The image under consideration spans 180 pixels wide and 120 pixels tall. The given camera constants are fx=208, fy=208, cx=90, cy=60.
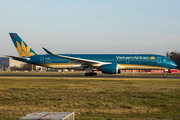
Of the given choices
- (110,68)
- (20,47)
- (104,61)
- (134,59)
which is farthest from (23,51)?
(134,59)

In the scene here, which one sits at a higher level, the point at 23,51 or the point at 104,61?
the point at 23,51

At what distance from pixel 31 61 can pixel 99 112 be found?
31.5 metres

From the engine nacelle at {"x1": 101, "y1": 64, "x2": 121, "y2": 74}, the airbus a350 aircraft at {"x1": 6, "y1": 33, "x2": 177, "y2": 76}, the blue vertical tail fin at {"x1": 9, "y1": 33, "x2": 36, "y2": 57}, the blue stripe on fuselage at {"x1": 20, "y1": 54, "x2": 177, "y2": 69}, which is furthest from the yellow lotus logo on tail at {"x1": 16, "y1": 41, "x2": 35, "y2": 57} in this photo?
the engine nacelle at {"x1": 101, "y1": 64, "x2": 121, "y2": 74}

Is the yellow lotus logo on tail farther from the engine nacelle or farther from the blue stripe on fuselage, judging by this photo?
the engine nacelle

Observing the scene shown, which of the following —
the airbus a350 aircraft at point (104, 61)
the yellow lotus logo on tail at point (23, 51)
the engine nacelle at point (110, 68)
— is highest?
the yellow lotus logo on tail at point (23, 51)

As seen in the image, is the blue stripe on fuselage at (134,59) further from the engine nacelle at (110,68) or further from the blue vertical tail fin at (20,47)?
the blue vertical tail fin at (20,47)

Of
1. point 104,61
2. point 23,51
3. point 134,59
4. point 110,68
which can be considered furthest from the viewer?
point 23,51

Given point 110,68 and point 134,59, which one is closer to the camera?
point 110,68

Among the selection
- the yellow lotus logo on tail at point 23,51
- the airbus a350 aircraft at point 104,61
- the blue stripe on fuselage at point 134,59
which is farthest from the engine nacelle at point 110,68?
the yellow lotus logo on tail at point 23,51

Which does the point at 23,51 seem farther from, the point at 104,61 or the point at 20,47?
the point at 104,61

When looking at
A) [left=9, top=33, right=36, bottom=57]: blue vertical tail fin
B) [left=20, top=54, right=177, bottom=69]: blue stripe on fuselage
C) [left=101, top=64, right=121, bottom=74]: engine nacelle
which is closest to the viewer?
[left=101, top=64, right=121, bottom=74]: engine nacelle

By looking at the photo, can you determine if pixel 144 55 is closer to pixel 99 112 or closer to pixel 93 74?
pixel 93 74

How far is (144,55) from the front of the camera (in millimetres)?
37750

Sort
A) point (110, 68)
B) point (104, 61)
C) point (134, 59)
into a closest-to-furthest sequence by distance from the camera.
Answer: point (110, 68)
point (134, 59)
point (104, 61)
